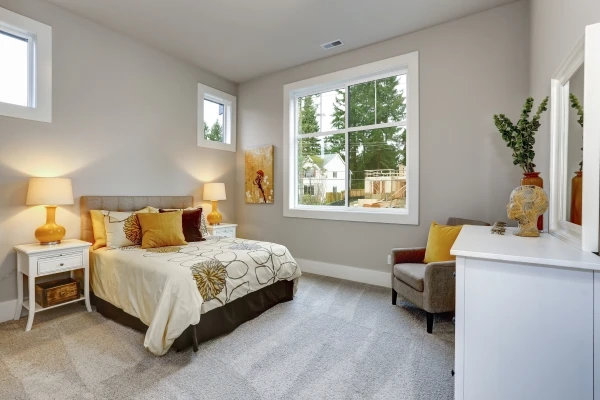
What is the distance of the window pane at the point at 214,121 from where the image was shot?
4.48 meters

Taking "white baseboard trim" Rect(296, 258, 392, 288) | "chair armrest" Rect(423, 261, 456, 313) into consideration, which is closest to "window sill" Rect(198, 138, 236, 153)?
"white baseboard trim" Rect(296, 258, 392, 288)

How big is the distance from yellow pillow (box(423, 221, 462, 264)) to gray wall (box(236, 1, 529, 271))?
463 mm

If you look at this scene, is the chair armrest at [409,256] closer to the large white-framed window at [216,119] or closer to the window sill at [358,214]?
the window sill at [358,214]

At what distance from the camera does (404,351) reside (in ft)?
6.85

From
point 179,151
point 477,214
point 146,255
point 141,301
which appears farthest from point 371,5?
point 141,301

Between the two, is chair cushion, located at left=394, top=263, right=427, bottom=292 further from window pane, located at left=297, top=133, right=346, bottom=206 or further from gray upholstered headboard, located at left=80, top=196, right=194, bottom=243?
gray upholstered headboard, located at left=80, top=196, right=194, bottom=243

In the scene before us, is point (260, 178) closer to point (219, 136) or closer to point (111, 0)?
point (219, 136)

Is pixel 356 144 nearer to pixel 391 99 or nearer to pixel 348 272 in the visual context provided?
pixel 391 99

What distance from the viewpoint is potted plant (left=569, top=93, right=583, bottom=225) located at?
140cm

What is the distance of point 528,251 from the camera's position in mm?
1161

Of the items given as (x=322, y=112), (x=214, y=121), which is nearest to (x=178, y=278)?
(x=322, y=112)

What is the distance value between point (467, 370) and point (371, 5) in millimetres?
3165

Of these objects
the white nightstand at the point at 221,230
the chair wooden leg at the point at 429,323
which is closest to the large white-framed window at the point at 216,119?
the white nightstand at the point at 221,230

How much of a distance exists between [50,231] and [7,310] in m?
0.83
